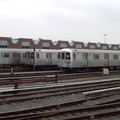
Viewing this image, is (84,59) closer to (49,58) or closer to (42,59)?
(49,58)

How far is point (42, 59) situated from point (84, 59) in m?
6.21

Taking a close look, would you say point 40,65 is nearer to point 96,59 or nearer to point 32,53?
point 32,53

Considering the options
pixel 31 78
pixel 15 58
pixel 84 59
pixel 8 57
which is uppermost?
pixel 8 57

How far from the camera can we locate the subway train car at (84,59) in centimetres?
2198

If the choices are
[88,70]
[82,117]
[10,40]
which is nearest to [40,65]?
[88,70]

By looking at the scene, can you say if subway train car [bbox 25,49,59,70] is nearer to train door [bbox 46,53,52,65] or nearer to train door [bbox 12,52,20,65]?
train door [bbox 46,53,52,65]

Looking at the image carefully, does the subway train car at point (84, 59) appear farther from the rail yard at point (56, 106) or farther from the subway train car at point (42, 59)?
the rail yard at point (56, 106)

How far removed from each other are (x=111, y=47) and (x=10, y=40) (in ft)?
135

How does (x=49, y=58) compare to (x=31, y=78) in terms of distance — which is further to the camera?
(x=49, y=58)

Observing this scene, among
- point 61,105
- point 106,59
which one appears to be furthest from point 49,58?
point 61,105

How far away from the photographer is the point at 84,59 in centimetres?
2298

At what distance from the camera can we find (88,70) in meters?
24.9

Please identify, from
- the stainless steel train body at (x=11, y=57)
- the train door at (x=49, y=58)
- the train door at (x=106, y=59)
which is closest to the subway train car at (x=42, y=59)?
the train door at (x=49, y=58)

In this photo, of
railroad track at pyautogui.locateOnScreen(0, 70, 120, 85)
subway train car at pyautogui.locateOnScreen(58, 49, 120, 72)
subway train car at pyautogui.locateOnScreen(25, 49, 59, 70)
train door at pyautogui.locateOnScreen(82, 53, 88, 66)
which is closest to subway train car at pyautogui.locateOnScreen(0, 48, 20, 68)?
subway train car at pyautogui.locateOnScreen(25, 49, 59, 70)
